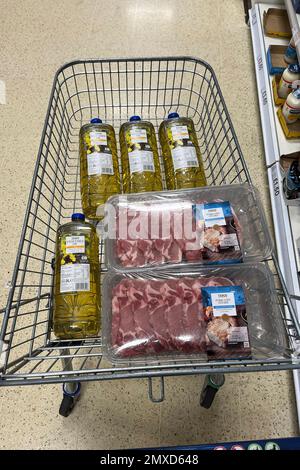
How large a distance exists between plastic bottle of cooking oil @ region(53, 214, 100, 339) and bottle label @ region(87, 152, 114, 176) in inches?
9.3

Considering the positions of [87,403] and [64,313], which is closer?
[64,313]

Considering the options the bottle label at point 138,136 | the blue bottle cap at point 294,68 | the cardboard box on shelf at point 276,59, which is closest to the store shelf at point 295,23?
the blue bottle cap at point 294,68

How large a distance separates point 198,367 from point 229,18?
233 cm

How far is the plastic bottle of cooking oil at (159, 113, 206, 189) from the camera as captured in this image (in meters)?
1.10

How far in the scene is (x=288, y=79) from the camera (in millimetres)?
1652

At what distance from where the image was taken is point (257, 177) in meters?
1.75

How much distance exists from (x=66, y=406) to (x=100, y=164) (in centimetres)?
87

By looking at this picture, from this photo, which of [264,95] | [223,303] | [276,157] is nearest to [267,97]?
[264,95]

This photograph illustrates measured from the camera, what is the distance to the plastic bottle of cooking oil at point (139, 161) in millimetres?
1107

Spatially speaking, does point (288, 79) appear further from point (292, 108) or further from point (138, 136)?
point (138, 136)

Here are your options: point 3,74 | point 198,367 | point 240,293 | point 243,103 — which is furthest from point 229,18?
point 198,367

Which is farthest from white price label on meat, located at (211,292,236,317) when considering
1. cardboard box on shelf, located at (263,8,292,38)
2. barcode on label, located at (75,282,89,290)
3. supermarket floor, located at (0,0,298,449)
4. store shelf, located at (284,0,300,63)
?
cardboard box on shelf, located at (263,8,292,38)

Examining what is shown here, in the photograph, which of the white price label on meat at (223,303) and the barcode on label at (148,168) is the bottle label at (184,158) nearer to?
the barcode on label at (148,168)

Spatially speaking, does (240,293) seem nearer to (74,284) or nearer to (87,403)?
(74,284)
